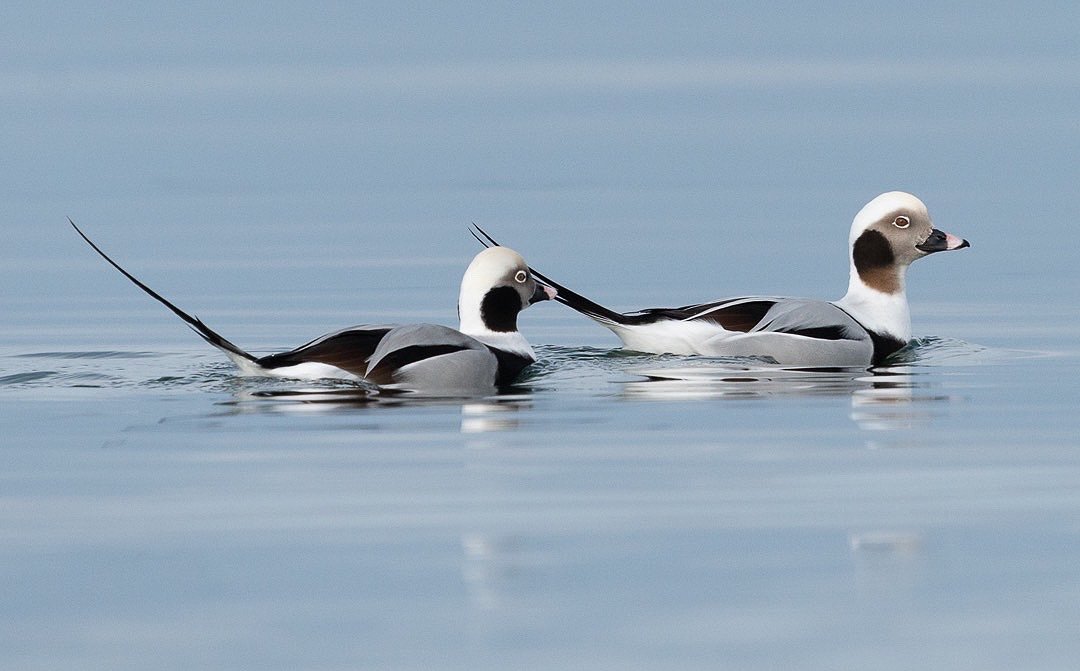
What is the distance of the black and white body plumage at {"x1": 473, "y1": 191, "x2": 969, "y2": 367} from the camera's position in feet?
34.5

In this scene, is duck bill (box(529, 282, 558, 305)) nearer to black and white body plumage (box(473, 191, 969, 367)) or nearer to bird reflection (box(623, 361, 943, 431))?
black and white body plumage (box(473, 191, 969, 367))

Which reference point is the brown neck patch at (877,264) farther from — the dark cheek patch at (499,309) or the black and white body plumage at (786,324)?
the dark cheek patch at (499,309)

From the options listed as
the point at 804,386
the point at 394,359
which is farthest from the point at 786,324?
the point at 394,359

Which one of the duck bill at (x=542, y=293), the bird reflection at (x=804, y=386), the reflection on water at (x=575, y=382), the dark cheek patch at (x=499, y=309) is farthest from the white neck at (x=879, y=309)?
the dark cheek patch at (x=499, y=309)

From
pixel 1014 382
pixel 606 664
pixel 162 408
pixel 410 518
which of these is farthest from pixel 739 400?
pixel 606 664

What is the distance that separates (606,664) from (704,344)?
6.10 meters

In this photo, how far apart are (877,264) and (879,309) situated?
29cm

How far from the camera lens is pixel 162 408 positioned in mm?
8555

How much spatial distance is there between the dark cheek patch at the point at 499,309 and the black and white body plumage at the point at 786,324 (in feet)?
1.49

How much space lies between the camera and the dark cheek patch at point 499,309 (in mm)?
10062

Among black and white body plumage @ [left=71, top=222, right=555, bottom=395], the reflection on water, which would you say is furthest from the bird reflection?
black and white body plumage @ [left=71, top=222, right=555, bottom=395]

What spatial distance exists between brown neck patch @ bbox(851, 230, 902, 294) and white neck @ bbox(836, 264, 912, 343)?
0.03 m

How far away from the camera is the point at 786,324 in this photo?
A: 34.7 ft

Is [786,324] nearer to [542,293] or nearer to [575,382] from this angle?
[542,293]
